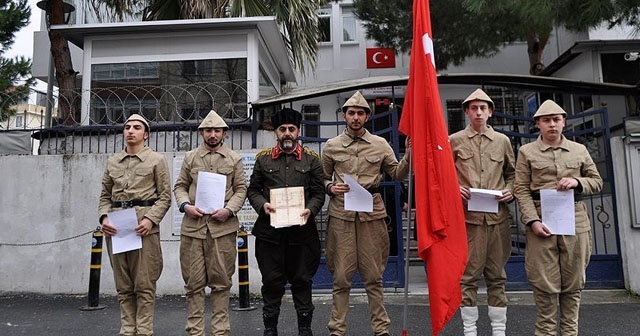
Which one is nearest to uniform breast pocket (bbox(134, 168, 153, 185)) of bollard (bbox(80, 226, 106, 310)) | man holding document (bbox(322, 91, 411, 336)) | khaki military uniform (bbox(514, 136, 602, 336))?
man holding document (bbox(322, 91, 411, 336))

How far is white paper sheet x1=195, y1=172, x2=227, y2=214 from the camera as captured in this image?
408 centimetres

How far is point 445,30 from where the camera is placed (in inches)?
417

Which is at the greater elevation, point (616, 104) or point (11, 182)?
point (616, 104)

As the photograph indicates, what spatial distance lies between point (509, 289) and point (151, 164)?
515 centimetres

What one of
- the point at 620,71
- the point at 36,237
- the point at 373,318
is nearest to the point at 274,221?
the point at 373,318

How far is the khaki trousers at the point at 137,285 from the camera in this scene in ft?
13.3

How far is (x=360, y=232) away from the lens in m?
4.10

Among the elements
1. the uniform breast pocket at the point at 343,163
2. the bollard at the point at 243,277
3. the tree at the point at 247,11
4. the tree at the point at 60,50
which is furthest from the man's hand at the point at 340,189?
the tree at the point at 60,50

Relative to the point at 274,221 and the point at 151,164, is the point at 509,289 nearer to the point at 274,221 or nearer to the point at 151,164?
the point at 274,221

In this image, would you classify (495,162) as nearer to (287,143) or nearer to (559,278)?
(559,278)

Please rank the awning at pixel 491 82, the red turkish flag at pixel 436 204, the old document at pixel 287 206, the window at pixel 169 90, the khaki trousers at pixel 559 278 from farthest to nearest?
the window at pixel 169 90, the awning at pixel 491 82, the old document at pixel 287 206, the khaki trousers at pixel 559 278, the red turkish flag at pixel 436 204

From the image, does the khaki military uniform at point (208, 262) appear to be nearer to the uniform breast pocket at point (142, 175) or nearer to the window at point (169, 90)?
Result: the uniform breast pocket at point (142, 175)

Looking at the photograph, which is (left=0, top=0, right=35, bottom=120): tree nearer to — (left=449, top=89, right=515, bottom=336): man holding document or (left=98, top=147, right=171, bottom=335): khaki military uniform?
(left=98, top=147, right=171, bottom=335): khaki military uniform

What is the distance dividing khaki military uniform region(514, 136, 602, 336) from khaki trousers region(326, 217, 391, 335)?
1196 millimetres
